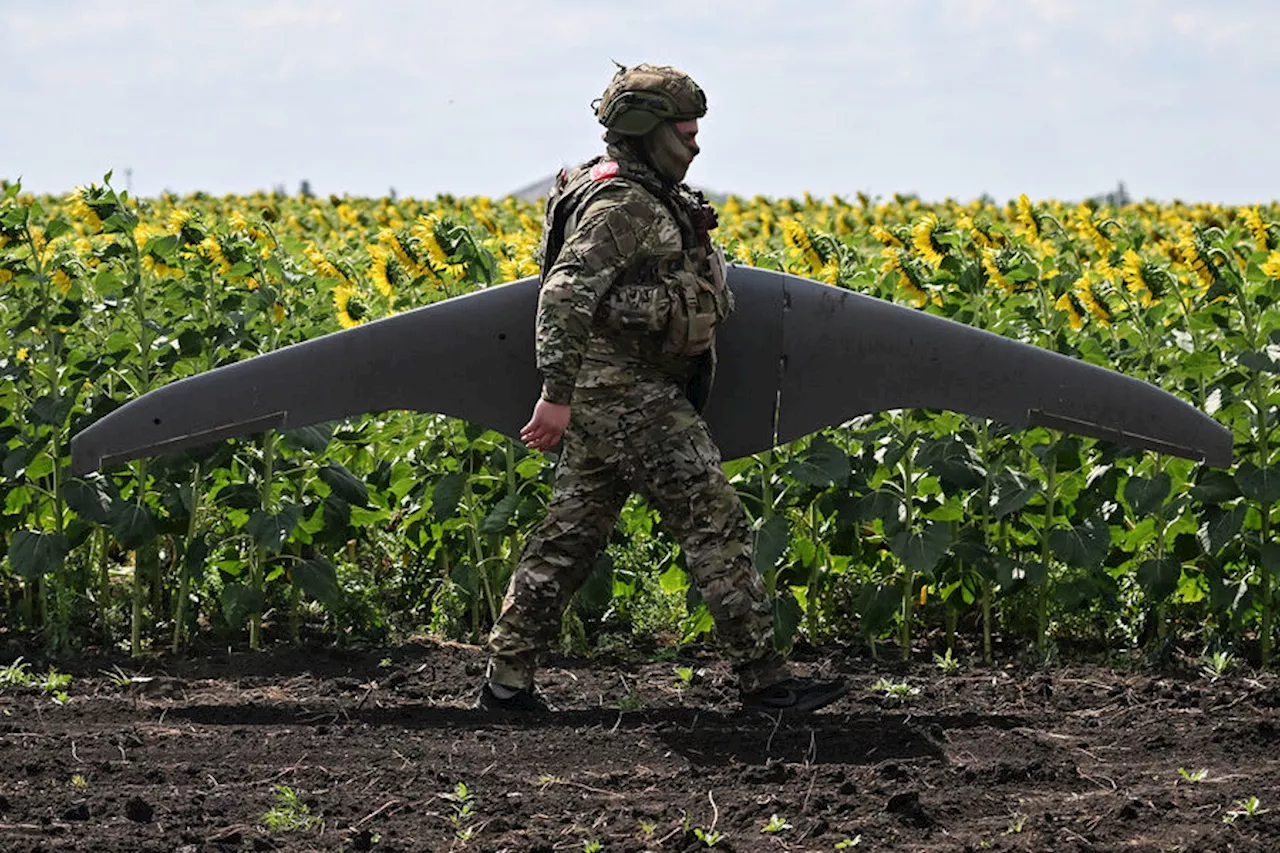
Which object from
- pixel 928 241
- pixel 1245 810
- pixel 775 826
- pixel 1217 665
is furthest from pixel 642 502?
pixel 1245 810

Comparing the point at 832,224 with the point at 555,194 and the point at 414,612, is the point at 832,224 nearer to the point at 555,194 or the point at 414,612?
the point at 414,612

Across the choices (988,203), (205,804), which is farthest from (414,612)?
(988,203)

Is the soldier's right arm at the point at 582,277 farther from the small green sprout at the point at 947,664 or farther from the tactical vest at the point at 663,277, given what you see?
the small green sprout at the point at 947,664

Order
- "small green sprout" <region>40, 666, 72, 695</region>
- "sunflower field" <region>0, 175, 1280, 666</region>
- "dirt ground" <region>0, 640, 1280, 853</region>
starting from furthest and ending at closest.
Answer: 1. "sunflower field" <region>0, 175, 1280, 666</region>
2. "small green sprout" <region>40, 666, 72, 695</region>
3. "dirt ground" <region>0, 640, 1280, 853</region>

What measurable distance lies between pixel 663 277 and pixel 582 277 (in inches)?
11.0

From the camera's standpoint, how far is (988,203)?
61.8 ft

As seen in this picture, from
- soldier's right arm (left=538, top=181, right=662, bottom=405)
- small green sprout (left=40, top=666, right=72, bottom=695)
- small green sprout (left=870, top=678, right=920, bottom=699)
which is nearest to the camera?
soldier's right arm (left=538, top=181, right=662, bottom=405)

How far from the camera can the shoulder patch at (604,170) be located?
18.2 feet

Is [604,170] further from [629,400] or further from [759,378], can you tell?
[759,378]

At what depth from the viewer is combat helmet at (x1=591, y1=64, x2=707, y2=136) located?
18.2ft

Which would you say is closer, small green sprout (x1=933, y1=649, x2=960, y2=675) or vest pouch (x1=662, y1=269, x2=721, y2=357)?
vest pouch (x1=662, y1=269, x2=721, y2=357)

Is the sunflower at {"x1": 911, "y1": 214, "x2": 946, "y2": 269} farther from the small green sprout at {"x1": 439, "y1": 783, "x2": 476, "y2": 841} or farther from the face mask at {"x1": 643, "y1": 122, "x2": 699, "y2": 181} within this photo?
the small green sprout at {"x1": 439, "y1": 783, "x2": 476, "y2": 841}

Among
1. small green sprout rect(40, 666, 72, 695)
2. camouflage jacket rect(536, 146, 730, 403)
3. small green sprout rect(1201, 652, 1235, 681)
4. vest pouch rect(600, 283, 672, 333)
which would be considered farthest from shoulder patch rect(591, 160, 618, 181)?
small green sprout rect(1201, 652, 1235, 681)

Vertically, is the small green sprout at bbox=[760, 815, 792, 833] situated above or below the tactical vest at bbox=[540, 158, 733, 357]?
below
